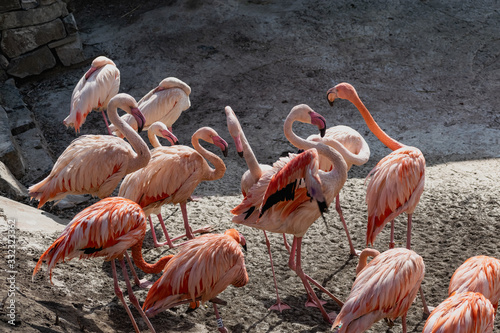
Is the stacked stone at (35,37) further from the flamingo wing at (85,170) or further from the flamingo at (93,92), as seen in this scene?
the flamingo wing at (85,170)

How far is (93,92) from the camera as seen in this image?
19.7 ft

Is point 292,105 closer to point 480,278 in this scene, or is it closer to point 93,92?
point 93,92

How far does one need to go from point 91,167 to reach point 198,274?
1.50 metres

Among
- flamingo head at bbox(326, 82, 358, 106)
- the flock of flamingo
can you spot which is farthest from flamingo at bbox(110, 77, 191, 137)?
flamingo head at bbox(326, 82, 358, 106)

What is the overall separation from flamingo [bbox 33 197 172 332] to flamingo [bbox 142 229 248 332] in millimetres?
223

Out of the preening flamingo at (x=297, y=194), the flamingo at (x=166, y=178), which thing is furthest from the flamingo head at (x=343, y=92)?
the flamingo at (x=166, y=178)

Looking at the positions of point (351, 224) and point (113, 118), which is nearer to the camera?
point (113, 118)

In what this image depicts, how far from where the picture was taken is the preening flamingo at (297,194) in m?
3.78

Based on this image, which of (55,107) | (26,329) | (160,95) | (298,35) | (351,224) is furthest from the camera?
(298,35)

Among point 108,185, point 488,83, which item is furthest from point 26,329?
point 488,83

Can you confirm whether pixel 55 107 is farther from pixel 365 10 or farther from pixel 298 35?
pixel 365 10

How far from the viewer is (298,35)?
923 cm

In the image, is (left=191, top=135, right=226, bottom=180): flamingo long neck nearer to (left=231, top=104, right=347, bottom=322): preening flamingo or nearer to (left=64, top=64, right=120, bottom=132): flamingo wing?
(left=231, top=104, right=347, bottom=322): preening flamingo

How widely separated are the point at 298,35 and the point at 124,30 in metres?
2.95
